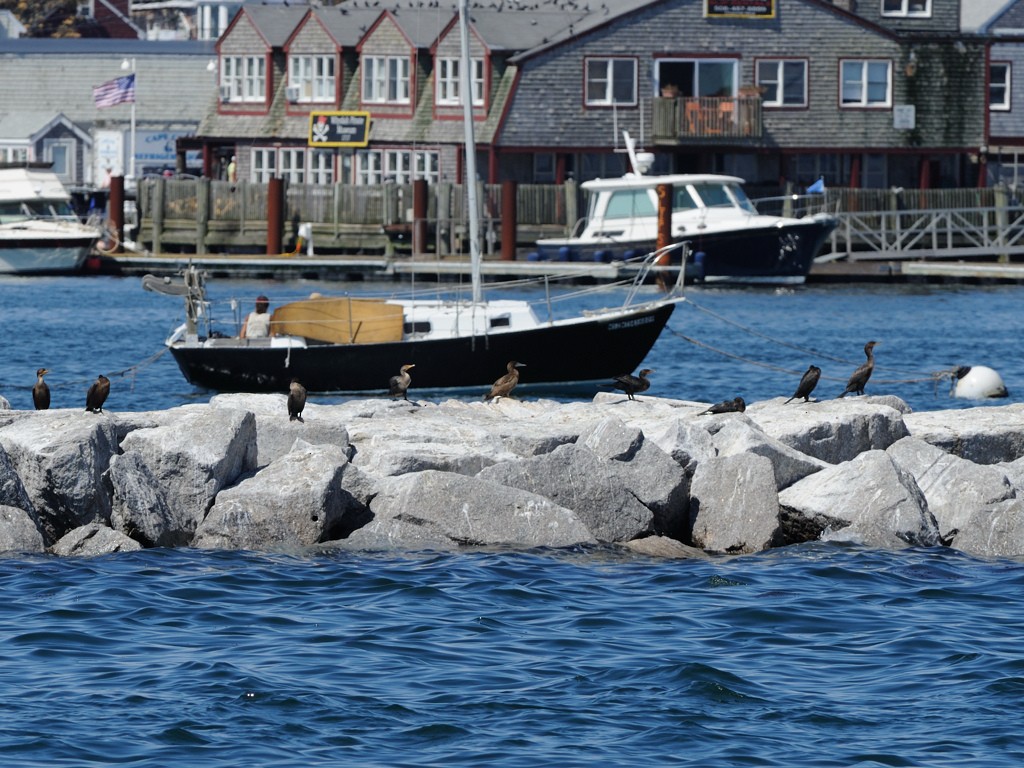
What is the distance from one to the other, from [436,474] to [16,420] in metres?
3.90

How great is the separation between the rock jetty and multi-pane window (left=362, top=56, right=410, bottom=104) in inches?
1579

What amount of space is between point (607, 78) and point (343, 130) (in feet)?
27.8

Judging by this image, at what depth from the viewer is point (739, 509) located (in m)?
16.2

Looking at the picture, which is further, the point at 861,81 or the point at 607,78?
the point at 861,81

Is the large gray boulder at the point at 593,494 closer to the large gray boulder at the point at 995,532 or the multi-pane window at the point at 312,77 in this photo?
the large gray boulder at the point at 995,532

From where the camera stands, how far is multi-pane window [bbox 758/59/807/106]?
54094 millimetres

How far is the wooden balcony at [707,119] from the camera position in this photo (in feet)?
172

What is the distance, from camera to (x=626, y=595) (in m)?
14.4

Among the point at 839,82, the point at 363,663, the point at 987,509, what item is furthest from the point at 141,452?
the point at 839,82

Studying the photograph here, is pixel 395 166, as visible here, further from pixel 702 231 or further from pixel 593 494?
pixel 593 494

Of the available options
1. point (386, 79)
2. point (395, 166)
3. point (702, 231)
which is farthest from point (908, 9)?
point (395, 166)

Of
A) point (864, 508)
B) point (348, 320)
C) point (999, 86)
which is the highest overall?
point (999, 86)

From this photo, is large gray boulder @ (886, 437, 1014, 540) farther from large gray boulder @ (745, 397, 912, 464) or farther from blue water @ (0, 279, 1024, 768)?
large gray boulder @ (745, 397, 912, 464)

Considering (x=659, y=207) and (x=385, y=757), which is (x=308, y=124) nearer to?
(x=659, y=207)
